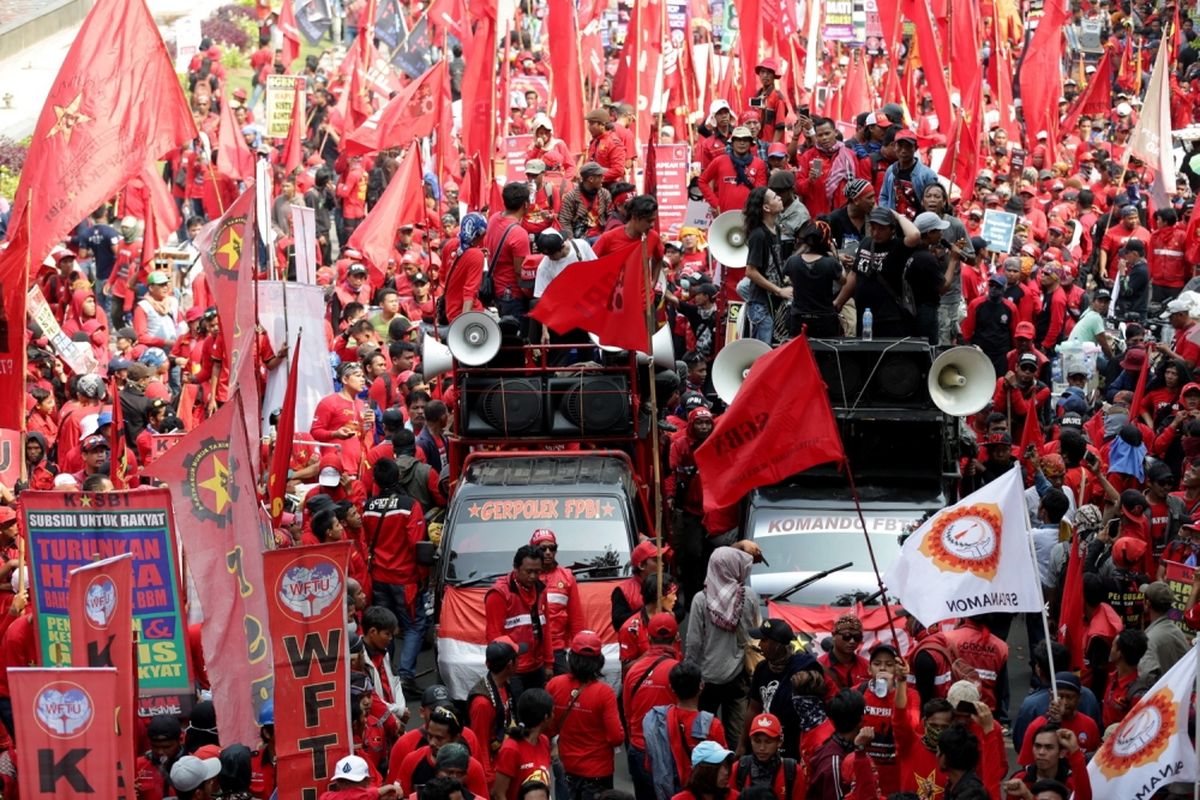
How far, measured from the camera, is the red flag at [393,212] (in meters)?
22.1

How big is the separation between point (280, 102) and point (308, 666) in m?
20.9

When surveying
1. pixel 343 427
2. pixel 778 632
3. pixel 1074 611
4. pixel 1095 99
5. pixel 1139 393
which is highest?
pixel 1095 99

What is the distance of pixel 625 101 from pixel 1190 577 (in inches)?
690

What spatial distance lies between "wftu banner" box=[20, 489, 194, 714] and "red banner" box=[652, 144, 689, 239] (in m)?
12.7

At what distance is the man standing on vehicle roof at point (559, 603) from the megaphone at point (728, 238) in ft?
16.4

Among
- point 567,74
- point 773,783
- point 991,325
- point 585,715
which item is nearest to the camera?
point 773,783

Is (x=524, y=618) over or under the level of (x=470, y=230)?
under

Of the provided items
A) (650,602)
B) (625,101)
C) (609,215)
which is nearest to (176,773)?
(650,602)

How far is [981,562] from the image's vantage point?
10.9 meters

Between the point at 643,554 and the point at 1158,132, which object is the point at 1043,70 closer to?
the point at 1158,132

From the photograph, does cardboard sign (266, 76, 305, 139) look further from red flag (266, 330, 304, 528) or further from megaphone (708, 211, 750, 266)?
red flag (266, 330, 304, 528)

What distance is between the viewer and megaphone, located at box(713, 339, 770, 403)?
14938 mm

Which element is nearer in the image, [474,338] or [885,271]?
[474,338]

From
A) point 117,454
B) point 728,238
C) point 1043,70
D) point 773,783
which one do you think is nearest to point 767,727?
point 773,783
